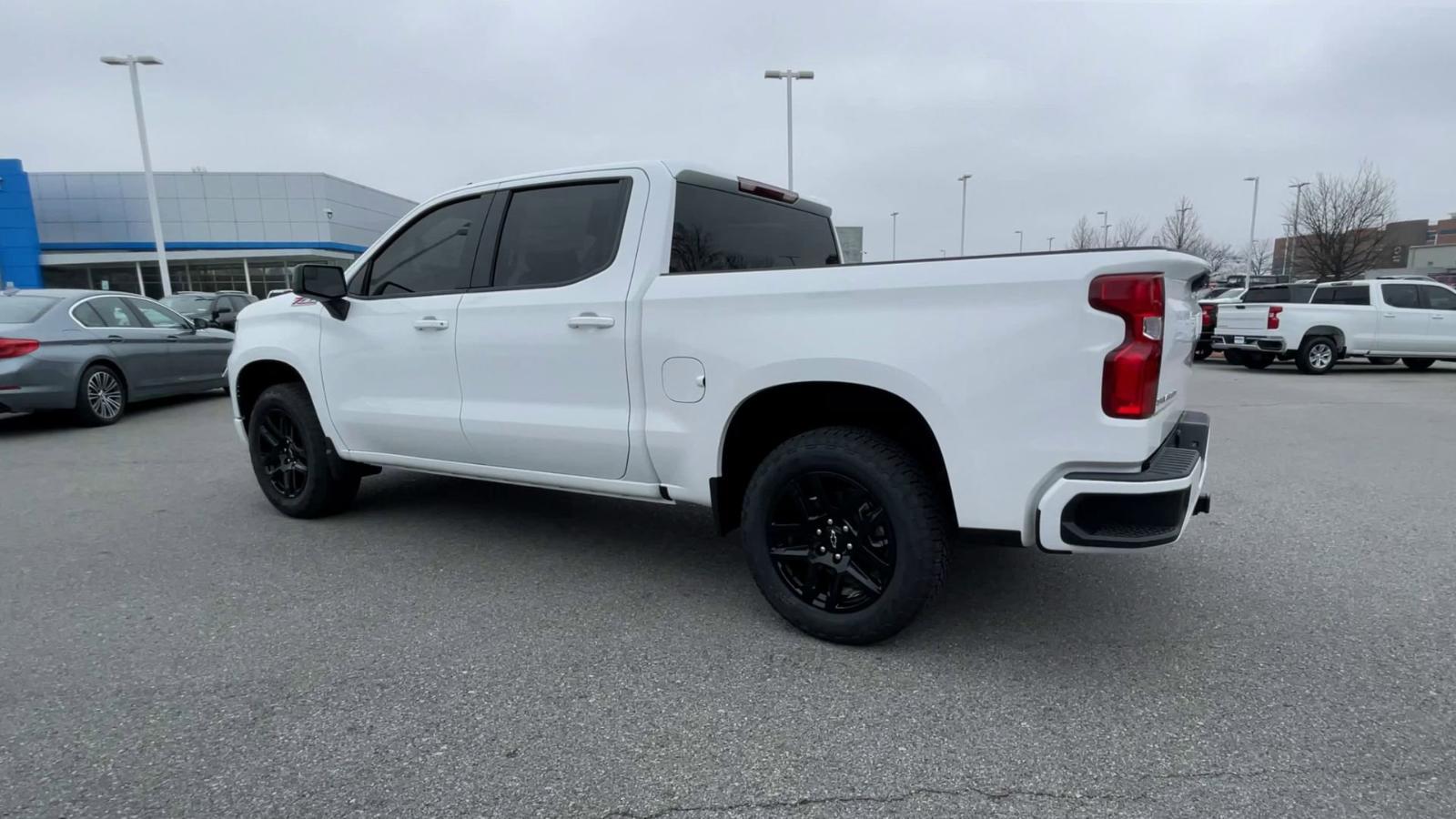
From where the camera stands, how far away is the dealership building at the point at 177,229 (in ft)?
109

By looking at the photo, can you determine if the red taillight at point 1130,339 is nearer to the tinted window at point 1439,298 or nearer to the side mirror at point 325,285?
the side mirror at point 325,285

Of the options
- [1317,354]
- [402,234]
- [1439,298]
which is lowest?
[1317,354]

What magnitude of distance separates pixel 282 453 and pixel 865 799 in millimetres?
4298

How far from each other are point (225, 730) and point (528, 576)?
1494mm

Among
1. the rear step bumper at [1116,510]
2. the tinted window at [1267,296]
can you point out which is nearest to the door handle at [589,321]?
the rear step bumper at [1116,510]

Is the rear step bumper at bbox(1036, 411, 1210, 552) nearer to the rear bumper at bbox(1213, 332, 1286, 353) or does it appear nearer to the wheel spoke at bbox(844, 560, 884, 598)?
the wheel spoke at bbox(844, 560, 884, 598)

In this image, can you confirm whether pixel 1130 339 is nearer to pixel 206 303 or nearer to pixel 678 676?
pixel 678 676

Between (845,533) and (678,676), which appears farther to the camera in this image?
(845,533)

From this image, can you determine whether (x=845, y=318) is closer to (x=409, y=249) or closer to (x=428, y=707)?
(x=428, y=707)

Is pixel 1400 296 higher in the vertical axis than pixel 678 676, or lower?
higher

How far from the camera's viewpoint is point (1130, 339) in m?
2.43

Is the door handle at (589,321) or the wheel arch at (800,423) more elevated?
the door handle at (589,321)

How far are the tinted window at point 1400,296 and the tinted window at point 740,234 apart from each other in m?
14.2

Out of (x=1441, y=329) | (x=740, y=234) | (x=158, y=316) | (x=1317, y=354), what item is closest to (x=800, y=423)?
(x=740, y=234)
